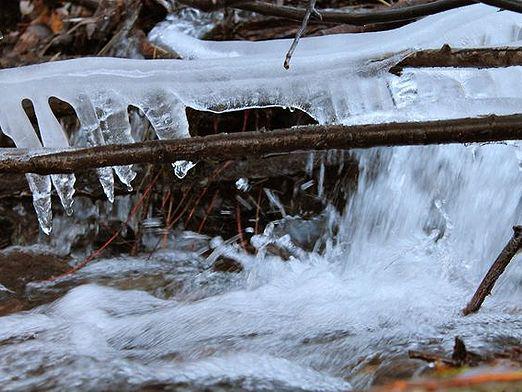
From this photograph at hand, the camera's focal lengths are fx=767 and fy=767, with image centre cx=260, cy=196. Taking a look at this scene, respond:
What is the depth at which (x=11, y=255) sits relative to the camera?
10.3ft

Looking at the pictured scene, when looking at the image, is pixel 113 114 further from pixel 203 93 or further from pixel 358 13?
pixel 358 13

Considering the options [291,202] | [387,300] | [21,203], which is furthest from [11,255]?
[387,300]

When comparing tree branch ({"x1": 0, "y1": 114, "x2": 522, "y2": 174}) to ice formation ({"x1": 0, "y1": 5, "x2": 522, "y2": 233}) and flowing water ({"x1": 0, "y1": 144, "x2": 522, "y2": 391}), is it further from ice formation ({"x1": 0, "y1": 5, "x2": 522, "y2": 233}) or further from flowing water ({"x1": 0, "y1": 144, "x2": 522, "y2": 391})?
flowing water ({"x1": 0, "y1": 144, "x2": 522, "y2": 391})

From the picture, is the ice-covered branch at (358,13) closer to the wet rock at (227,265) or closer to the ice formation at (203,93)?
the ice formation at (203,93)

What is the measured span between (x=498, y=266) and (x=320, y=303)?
63 cm

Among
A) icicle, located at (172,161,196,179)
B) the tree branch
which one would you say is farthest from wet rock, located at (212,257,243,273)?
the tree branch

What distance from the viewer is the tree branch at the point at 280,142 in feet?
6.17

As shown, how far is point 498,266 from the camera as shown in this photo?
1.98m

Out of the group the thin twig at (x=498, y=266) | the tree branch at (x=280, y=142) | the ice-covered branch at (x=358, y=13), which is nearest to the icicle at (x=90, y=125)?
the tree branch at (x=280, y=142)

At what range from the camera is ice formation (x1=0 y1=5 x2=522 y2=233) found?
236 centimetres

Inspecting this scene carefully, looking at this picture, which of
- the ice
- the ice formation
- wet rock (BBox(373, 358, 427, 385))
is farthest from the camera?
the ice

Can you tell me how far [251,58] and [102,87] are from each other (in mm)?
499

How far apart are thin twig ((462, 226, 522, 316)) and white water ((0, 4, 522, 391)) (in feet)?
0.18

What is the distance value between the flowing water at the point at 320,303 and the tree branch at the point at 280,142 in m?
0.54
